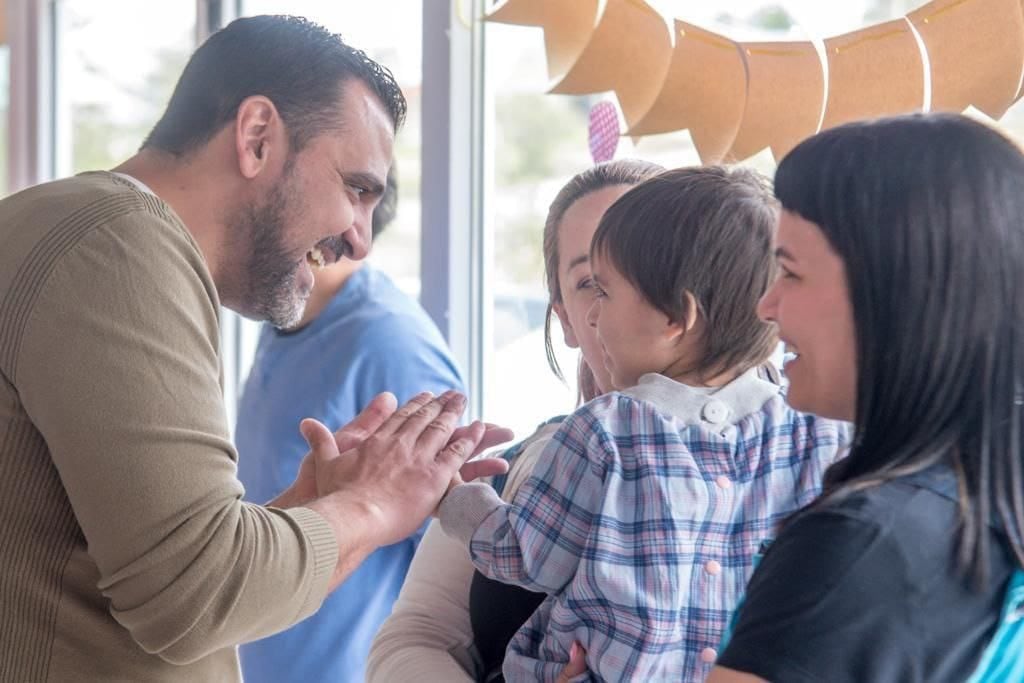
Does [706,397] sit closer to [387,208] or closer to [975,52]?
[975,52]

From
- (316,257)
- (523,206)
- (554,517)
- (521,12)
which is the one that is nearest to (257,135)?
(316,257)

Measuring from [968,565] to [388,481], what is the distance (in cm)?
66

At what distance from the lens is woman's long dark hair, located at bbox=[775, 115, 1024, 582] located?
866mm

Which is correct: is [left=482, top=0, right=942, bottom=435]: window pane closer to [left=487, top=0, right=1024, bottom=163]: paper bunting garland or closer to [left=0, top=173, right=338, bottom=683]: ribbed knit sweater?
[left=487, top=0, right=1024, bottom=163]: paper bunting garland

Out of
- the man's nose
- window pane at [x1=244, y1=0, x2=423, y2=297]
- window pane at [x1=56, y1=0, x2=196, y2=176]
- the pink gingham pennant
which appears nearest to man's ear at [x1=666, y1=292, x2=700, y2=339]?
the man's nose

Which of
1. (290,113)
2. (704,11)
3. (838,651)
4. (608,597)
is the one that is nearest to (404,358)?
(290,113)

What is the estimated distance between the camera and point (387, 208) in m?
2.14

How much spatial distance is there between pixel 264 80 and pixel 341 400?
0.68 metres

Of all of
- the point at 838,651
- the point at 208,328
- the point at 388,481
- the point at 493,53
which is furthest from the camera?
the point at 493,53

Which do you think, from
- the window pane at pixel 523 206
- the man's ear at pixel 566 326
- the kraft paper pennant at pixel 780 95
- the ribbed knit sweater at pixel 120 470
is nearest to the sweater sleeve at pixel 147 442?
the ribbed knit sweater at pixel 120 470

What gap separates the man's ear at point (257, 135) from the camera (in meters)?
1.41

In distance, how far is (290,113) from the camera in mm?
1435

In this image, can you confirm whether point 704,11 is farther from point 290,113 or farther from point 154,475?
point 154,475

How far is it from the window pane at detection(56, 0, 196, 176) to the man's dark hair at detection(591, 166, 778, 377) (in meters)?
2.36
